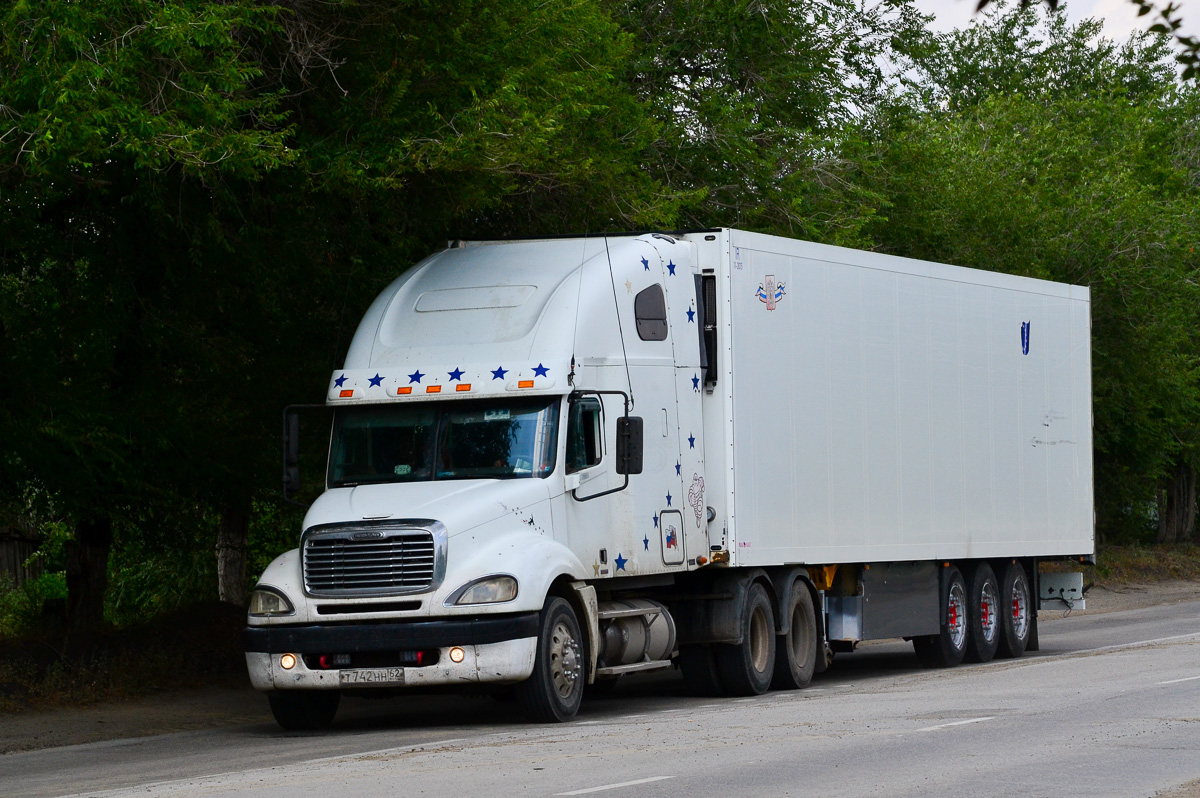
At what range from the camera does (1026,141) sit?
127 feet

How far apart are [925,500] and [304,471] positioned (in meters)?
6.85

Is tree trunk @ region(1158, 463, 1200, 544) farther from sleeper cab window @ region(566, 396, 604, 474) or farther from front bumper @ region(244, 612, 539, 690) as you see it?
front bumper @ region(244, 612, 539, 690)

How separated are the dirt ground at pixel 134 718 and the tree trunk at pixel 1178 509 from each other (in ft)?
126

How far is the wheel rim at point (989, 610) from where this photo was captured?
2052 centimetres

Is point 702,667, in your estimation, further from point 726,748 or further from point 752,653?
point 726,748

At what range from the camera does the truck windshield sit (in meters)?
14.1

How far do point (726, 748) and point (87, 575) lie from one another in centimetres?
1012

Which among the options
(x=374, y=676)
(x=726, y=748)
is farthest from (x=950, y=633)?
(x=726, y=748)

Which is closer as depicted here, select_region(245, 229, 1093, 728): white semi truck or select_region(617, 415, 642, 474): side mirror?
select_region(245, 229, 1093, 728): white semi truck

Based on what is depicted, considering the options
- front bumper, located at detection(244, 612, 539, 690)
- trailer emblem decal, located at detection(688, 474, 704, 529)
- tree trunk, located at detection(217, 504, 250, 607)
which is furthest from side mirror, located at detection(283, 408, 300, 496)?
tree trunk, located at detection(217, 504, 250, 607)

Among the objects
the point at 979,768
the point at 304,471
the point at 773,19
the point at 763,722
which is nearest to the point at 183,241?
the point at 304,471

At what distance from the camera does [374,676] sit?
13188 millimetres

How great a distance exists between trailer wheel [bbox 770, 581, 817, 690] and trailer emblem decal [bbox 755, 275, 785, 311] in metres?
2.87

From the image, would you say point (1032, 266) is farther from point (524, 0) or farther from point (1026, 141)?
point (524, 0)
